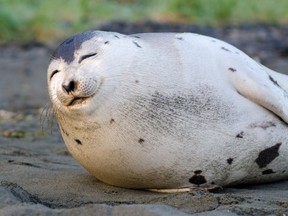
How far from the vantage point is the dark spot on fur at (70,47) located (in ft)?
12.1

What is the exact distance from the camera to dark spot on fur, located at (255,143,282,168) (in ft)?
12.8

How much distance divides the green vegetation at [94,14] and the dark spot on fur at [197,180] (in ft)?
25.9

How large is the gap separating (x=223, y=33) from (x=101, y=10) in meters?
3.71

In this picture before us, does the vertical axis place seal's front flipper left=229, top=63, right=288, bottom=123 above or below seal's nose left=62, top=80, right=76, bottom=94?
above

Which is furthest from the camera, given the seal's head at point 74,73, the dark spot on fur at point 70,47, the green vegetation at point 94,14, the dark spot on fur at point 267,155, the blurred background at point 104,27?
the green vegetation at point 94,14

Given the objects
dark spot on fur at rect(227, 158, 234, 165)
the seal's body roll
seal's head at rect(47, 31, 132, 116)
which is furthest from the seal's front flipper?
seal's head at rect(47, 31, 132, 116)

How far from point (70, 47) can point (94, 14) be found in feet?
34.1

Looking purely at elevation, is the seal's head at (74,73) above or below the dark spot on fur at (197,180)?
above

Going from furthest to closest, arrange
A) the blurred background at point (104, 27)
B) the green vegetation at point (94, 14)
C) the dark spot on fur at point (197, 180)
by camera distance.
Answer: the green vegetation at point (94, 14), the blurred background at point (104, 27), the dark spot on fur at point (197, 180)

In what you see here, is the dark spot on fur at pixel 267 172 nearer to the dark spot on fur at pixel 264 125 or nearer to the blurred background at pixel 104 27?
the dark spot on fur at pixel 264 125

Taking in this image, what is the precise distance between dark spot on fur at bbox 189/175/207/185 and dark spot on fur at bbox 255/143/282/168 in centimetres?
27

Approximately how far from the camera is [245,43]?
1138cm

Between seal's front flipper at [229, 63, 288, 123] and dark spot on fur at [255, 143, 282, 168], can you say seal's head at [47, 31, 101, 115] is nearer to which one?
seal's front flipper at [229, 63, 288, 123]

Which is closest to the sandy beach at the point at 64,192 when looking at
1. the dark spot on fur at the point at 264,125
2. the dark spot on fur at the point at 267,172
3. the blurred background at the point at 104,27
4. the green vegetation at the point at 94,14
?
the dark spot on fur at the point at 267,172
